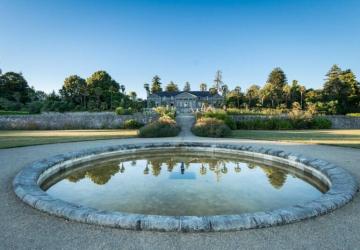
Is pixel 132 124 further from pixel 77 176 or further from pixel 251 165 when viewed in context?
pixel 251 165

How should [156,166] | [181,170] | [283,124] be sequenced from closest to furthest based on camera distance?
[181,170]
[156,166]
[283,124]

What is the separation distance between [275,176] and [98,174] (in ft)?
16.8

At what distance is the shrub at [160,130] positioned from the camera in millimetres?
15250

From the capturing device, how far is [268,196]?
5.86 meters

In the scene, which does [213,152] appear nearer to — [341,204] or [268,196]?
[268,196]

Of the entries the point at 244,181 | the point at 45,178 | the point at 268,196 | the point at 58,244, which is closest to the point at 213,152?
the point at 244,181

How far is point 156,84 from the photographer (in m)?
78.1

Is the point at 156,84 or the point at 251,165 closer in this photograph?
the point at 251,165

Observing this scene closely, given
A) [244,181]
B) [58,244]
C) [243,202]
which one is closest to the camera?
[58,244]

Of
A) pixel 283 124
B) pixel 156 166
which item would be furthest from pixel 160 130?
pixel 283 124

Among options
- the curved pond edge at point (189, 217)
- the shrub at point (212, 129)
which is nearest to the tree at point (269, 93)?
the shrub at point (212, 129)

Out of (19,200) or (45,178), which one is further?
(45,178)

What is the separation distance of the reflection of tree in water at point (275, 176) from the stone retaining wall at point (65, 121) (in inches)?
607

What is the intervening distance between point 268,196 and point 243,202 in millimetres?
780
